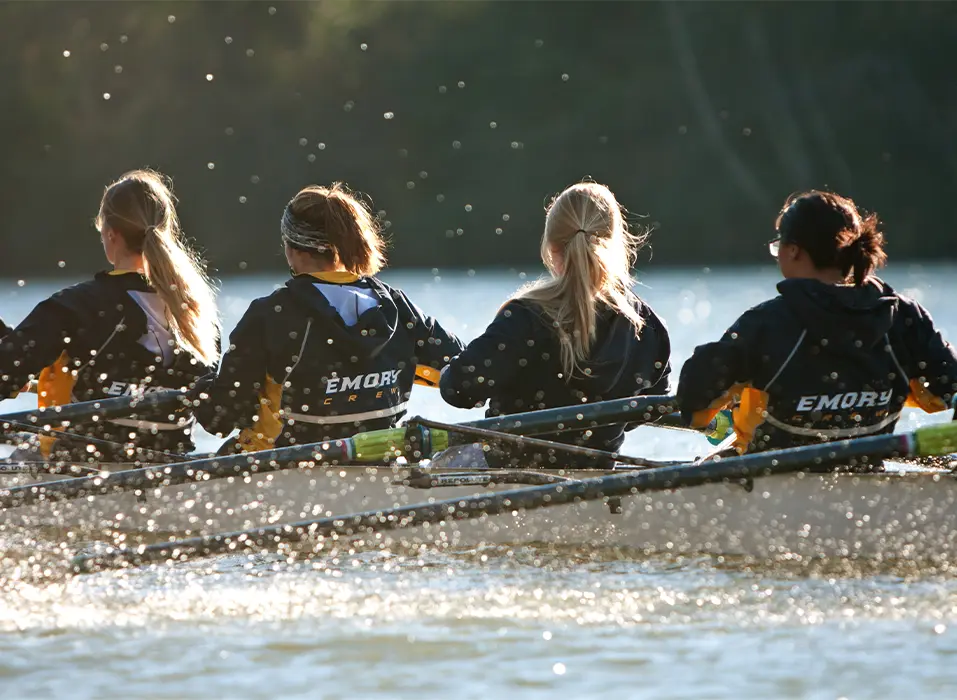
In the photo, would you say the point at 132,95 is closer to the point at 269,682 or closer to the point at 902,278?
the point at 902,278

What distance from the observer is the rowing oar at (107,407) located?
256 inches

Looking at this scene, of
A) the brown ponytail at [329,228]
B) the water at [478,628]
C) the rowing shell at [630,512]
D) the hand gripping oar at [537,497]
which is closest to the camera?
the water at [478,628]

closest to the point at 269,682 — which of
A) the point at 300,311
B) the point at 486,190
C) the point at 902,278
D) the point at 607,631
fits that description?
the point at 607,631

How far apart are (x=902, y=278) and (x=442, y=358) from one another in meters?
25.0

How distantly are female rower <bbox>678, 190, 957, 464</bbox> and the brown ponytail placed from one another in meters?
1.53

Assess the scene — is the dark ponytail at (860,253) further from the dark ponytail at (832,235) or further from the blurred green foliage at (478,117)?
the blurred green foliage at (478,117)

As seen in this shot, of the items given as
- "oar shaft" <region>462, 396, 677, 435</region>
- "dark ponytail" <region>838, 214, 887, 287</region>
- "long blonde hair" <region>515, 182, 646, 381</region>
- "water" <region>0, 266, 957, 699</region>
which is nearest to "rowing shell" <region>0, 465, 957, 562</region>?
"water" <region>0, 266, 957, 699</region>

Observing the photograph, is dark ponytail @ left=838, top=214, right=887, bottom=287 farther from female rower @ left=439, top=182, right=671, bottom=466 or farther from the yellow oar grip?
the yellow oar grip

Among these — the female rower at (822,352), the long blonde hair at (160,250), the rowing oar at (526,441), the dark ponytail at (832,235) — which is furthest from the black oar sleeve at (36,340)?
the dark ponytail at (832,235)

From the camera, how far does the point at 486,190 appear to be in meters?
43.2

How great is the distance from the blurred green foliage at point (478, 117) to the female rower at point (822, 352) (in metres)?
34.2

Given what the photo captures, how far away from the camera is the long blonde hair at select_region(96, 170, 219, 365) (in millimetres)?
6613

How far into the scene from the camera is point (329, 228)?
6.10 m

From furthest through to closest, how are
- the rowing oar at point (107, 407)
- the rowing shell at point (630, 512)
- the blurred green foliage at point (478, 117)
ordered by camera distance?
the blurred green foliage at point (478, 117)
the rowing oar at point (107, 407)
the rowing shell at point (630, 512)
